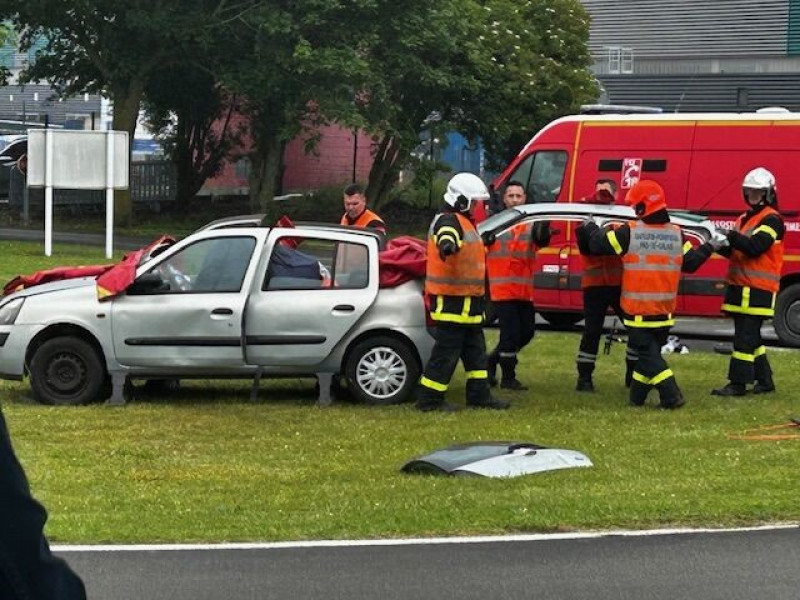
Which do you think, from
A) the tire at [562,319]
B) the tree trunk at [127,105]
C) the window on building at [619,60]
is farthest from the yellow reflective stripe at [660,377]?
the window on building at [619,60]

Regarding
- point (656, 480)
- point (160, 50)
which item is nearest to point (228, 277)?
point (656, 480)

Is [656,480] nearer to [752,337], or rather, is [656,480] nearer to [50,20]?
[752,337]

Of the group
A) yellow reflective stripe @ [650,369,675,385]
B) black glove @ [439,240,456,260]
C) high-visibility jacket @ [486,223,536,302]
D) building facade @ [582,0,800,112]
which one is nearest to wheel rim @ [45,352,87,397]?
black glove @ [439,240,456,260]

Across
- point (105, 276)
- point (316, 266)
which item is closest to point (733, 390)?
point (316, 266)

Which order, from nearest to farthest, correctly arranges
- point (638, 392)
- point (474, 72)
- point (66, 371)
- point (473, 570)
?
point (473, 570) → point (66, 371) → point (638, 392) → point (474, 72)

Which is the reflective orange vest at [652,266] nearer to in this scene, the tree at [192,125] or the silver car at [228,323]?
the silver car at [228,323]

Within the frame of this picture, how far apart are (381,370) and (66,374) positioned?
2.55 metres

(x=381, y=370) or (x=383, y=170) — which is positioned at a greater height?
(x=383, y=170)

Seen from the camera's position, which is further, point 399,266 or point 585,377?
point 585,377

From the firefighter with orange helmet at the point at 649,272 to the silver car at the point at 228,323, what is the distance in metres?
1.69

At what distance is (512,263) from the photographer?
13.4 metres

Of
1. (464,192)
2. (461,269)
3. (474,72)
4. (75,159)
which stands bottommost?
(461,269)

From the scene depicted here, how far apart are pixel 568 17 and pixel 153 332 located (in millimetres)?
27753

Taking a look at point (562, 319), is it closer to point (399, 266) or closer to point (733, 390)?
point (733, 390)
